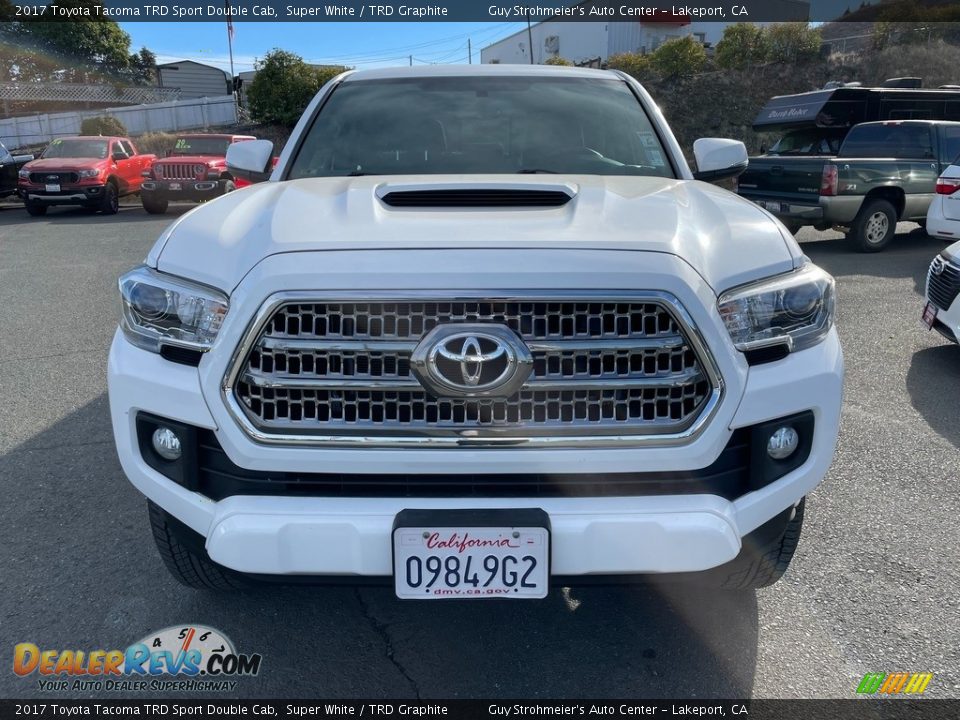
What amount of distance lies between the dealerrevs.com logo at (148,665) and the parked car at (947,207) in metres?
9.03

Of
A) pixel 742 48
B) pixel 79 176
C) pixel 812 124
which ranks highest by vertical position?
pixel 742 48

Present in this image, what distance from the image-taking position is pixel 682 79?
1248 inches

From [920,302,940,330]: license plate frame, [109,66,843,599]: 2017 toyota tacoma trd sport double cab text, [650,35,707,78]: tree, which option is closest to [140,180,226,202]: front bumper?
[920,302,940,330]: license plate frame

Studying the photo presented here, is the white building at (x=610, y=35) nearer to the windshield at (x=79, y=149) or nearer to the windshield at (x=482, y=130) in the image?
the windshield at (x=79, y=149)

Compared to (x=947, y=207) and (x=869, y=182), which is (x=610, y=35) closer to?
(x=869, y=182)

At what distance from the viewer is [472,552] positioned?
2.07 metres

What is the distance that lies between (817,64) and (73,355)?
33.0 m

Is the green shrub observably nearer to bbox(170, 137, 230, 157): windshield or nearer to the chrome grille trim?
bbox(170, 137, 230, 157): windshield

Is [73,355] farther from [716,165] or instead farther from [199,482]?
[716,165]

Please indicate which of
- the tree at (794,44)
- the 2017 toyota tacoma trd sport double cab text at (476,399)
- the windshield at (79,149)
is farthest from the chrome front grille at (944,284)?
the tree at (794,44)

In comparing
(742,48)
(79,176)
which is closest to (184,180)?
(79,176)

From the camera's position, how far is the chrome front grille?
548 centimetres

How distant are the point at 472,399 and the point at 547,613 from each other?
1.07 m

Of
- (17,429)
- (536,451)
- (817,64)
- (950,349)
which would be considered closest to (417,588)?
(536,451)
